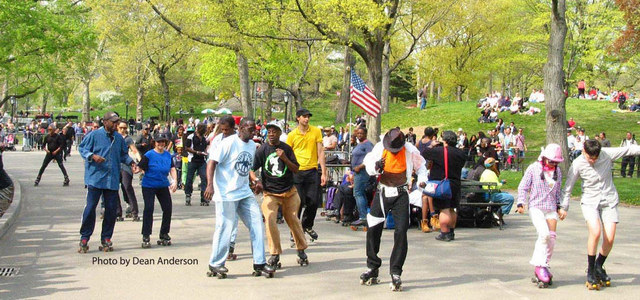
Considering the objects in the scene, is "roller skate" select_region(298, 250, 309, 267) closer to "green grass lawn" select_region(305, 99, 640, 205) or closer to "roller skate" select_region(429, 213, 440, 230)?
"roller skate" select_region(429, 213, 440, 230)

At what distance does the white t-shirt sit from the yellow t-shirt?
2296 millimetres

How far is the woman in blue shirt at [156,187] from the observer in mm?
9742

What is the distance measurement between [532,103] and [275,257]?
114ft

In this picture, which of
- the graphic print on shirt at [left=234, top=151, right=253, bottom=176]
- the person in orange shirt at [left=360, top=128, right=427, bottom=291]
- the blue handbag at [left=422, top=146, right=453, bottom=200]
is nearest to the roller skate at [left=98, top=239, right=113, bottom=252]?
the graphic print on shirt at [left=234, top=151, right=253, bottom=176]

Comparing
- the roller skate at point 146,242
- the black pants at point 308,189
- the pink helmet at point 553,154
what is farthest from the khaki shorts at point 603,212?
the roller skate at point 146,242

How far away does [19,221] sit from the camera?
12273mm

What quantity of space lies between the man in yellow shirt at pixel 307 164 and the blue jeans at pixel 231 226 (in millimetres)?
1914

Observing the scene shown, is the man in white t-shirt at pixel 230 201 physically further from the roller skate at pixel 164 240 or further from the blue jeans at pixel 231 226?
the roller skate at pixel 164 240

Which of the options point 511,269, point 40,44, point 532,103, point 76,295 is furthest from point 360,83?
point 532,103

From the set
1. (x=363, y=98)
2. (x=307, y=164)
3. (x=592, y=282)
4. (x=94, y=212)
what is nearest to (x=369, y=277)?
(x=592, y=282)

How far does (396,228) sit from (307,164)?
114 inches

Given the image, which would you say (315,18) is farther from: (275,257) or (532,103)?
(532,103)

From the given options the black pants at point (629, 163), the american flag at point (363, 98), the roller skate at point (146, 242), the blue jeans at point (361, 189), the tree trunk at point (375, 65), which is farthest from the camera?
the black pants at point (629, 163)

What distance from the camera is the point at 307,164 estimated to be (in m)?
10.2
